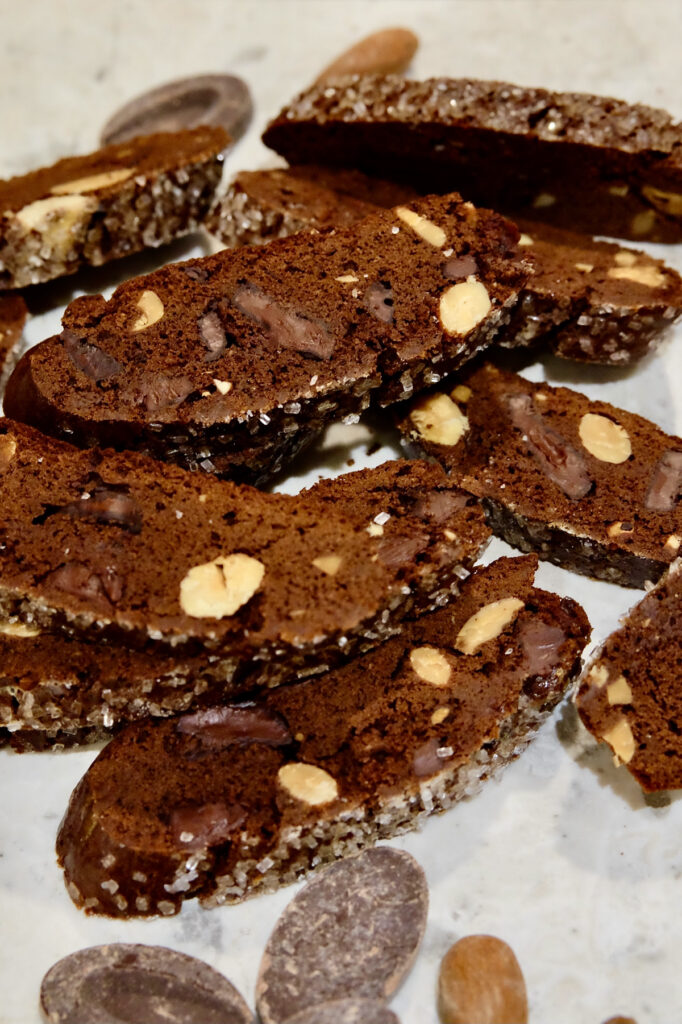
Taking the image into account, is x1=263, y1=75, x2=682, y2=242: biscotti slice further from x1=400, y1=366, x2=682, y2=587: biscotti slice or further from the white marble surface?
x1=400, y1=366, x2=682, y2=587: biscotti slice

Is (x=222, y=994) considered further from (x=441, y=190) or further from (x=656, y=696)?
(x=441, y=190)

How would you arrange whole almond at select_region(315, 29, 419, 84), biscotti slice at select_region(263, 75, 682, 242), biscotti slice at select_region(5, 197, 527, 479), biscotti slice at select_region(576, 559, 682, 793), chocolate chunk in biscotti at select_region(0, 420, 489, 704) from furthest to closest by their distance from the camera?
whole almond at select_region(315, 29, 419, 84) → biscotti slice at select_region(263, 75, 682, 242) → biscotti slice at select_region(5, 197, 527, 479) → biscotti slice at select_region(576, 559, 682, 793) → chocolate chunk in biscotti at select_region(0, 420, 489, 704)

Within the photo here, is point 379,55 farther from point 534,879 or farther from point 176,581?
point 534,879

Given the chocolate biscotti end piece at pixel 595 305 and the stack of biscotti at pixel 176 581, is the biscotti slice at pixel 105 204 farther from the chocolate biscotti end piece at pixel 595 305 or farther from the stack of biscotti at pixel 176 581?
the chocolate biscotti end piece at pixel 595 305

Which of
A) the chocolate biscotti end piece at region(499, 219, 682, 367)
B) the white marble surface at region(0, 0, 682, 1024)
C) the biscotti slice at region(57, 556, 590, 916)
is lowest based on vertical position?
the white marble surface at region(0, 0, 682, 1024)


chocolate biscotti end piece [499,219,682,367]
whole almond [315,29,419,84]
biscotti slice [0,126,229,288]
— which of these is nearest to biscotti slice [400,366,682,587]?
chocolate biscotti end piece [499,219,682,367]

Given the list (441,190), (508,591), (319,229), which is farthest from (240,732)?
(441,190)

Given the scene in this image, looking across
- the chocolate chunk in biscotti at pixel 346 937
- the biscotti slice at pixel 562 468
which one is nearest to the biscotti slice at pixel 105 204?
the biscotti slice at pixel 562 468
